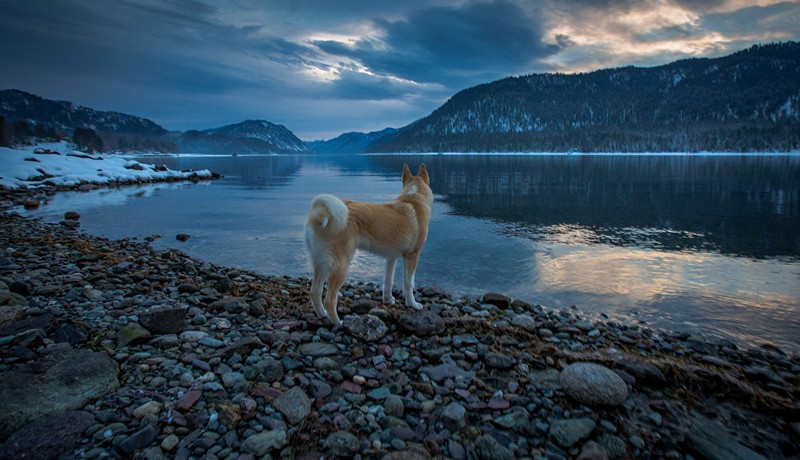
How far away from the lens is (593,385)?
4.03 meters

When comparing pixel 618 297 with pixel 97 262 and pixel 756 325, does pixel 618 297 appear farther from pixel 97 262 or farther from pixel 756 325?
pixel 97 262

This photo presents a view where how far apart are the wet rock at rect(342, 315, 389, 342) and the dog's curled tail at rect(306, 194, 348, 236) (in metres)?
1.39

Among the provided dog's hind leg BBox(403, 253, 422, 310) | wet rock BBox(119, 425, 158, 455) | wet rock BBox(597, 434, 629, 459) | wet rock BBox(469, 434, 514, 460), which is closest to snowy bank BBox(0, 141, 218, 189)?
dog's hind leg BBox(403, 253, 422, 310)

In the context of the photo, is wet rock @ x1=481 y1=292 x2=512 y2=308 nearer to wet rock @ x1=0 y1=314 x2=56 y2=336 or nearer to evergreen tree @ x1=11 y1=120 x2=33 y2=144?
wet rock @ x1=0 y1=314 x2=56 y2=336

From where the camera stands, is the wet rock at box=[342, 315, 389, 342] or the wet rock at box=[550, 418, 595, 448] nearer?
the wet rock at box=[550, 418, 595, 448]

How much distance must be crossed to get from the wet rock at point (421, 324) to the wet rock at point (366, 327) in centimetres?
32

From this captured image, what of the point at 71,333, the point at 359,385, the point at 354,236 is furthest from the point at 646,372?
the point at 71,333

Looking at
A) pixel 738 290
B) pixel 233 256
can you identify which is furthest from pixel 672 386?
pixel 233 256

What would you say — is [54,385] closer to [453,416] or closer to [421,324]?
[453,416]

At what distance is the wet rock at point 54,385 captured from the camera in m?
3.16

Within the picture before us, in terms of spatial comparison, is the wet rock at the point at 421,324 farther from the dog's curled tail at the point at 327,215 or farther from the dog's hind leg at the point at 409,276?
the dog's curled tail at the point at 327,215

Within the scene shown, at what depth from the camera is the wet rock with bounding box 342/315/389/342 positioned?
17.7 feet

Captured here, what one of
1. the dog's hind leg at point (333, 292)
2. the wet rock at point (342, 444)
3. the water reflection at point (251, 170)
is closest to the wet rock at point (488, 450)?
the wet rock at point (342, 444)

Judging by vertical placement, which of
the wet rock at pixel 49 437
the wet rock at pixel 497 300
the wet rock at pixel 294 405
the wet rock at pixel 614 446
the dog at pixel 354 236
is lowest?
the wet rock at pixel 497 300
